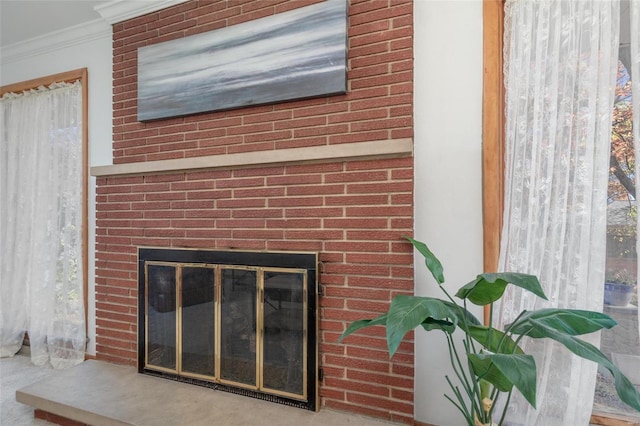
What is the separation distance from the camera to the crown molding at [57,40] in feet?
8.16

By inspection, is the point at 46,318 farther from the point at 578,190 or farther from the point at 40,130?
the point at 578,190

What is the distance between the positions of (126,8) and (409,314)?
255 centimetres

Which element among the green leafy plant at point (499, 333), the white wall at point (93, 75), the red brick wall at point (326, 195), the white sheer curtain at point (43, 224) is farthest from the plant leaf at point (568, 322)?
the white sheer curtain at point (43, 224)

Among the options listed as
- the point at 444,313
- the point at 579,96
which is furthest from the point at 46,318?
the point at 579,96

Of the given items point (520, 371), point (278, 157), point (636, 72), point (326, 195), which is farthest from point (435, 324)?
point (636, 72)

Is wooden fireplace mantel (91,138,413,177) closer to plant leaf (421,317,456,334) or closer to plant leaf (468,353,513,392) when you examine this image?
plant leaf (421,317,456,334)

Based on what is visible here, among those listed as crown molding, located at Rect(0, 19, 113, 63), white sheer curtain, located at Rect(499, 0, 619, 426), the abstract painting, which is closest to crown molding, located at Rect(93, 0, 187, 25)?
crown molding, located at Rect(0, 19, 113, 63)

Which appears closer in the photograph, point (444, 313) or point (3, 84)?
point (444, 313)

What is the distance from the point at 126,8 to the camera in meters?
2.23

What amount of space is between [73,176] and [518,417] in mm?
3211

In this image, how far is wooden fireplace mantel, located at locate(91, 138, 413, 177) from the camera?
1.58m

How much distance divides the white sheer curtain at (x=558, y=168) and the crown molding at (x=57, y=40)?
2685mm

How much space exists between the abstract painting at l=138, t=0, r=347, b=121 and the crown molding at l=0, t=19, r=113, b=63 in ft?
2.04

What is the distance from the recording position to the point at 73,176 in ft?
8.57
